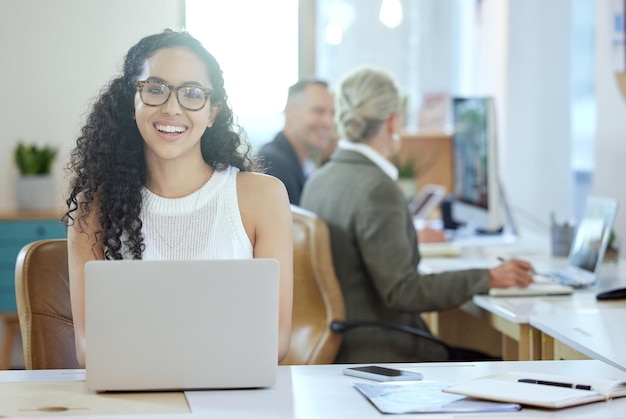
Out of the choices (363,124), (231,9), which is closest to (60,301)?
(363,124)

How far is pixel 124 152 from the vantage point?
6.77 feet

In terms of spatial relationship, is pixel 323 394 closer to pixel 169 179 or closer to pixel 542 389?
pixel 542 389

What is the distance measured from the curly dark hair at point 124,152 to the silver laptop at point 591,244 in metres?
1.24

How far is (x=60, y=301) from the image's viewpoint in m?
2.10

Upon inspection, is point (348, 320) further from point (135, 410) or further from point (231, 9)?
point (231, 9)

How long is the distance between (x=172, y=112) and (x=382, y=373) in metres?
0.66

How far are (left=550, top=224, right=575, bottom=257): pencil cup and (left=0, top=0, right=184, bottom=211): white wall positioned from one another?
264cm

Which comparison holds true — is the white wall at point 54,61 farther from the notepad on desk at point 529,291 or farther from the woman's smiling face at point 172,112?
the woman's smiling face at point 172,112

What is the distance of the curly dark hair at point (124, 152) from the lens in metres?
2.00

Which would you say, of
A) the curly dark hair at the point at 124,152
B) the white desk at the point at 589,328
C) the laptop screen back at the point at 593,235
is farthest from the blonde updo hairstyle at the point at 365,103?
the curly dark hair at the point at 124,152

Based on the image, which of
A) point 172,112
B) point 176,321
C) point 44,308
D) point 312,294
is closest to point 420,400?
point 176,321

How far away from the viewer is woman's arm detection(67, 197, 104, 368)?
6.29 feet

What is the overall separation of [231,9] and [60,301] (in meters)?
3.86

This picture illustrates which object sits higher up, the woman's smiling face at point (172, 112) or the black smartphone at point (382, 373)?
the woman's smiling face at point (172, 112)
